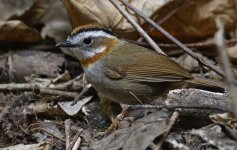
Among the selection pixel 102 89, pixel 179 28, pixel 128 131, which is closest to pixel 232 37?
pixel 179 28

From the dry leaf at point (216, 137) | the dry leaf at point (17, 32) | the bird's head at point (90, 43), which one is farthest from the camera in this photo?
the dry leaf at point (17, 32)

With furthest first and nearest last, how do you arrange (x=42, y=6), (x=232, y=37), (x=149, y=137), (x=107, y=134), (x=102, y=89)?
(x=42, y=6) → (x=232, y=37) → (x=102, y=89) → (x=107, y=134) → (x=149, y=137)

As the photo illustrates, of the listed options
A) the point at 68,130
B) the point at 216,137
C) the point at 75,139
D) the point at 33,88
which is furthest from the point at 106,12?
the point at 216,137

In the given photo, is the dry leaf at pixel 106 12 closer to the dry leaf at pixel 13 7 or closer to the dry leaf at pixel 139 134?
the dry leaf at pixel 13 7

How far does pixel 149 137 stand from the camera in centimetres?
329

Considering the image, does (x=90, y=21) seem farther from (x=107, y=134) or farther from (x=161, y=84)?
(x=107, y=134)

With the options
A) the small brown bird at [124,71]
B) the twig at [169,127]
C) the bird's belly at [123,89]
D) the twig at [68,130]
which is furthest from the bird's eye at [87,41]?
the twig at [169,127]

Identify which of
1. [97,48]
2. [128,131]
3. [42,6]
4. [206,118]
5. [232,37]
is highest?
[42,6]

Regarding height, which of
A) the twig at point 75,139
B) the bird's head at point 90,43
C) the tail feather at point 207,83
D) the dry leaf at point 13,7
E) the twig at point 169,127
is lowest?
the tail feather at point 207,83

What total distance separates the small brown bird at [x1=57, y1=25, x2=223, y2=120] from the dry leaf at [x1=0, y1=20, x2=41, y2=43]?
1.22 metres

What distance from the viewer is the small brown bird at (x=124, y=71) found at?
14.2 ft

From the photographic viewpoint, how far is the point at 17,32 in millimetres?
5621

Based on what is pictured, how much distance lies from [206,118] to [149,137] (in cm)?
56

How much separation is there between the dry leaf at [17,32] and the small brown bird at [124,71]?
122cm
